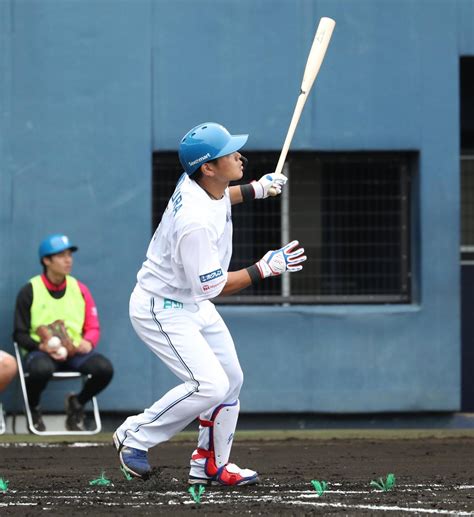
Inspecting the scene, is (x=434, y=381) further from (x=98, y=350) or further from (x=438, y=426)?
(x=98, y=350)

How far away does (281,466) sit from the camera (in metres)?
8.91

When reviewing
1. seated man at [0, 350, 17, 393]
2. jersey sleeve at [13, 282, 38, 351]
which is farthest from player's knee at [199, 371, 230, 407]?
jersey sleeve at [13, 282, 38, 351]

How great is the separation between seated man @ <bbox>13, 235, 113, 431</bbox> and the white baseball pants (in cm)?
408

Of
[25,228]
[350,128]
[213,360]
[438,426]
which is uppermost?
[350,128]

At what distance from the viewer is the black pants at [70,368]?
37.4 ft

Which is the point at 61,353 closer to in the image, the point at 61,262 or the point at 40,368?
the point at 40,368

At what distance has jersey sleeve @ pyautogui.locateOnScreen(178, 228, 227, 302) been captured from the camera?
7059mm

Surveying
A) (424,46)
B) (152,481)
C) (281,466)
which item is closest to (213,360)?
(152,481)

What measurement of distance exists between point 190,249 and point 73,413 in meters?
5.05

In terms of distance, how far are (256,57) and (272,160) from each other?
954 mm

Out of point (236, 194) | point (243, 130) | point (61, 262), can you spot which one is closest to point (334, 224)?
point (243, 130)

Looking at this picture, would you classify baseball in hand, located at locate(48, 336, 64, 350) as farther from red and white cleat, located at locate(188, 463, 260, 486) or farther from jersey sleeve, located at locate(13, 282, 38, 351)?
red and white cleat, located at locate(188, 463, 260, 486)

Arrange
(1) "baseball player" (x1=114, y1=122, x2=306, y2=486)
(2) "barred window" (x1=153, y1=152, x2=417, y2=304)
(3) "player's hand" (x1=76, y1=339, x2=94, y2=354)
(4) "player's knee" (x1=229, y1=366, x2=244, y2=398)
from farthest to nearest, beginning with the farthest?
(2) "barred window" (x1=153, y1=152, x2=417, y2=304) < (3) "player's hand" (x1=76, y1=339, x2=94, y2=354) < (4) "player's knee" (x1=229, y1=366, x2=244, y2=398) < (1) "baseball player" (x1=114, y1=122, x2=306, y2=486)

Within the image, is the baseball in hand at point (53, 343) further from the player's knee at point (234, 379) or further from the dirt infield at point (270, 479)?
the player's knee at point (234, 379)
